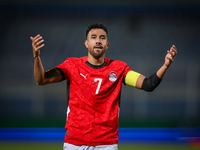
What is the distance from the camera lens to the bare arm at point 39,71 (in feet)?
4.68

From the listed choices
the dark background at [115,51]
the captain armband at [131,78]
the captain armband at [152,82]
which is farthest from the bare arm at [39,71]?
the dark background at [115,51]

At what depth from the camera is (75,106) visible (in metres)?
1.59

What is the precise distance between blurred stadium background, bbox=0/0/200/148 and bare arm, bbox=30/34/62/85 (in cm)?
342

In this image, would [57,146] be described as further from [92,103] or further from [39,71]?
[39,71]

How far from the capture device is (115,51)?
508 cm

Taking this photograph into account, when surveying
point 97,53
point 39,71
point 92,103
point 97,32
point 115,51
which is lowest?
point 92,103

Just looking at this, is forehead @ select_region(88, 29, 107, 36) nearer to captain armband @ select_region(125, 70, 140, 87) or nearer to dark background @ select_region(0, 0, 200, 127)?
captain armband @ select_region(125, 70, 140, 87)

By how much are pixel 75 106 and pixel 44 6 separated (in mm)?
4004

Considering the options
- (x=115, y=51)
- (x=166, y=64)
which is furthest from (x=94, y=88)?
(x=115, y=51)

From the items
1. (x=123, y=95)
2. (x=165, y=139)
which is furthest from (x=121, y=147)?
(x=123, y=95)

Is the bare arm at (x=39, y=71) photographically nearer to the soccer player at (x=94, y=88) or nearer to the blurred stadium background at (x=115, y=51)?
the soccer player at (x=94, y=88)

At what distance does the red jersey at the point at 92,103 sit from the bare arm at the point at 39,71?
0.26 feet

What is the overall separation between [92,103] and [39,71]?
1.35 feet

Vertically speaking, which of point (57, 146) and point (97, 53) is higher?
point (97, 53)
